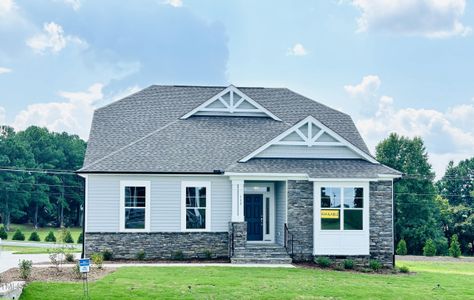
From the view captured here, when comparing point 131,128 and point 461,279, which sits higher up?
point 131,128

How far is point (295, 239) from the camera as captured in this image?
24906mm

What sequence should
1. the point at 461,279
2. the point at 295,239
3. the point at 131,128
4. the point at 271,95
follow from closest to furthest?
the point at 461,279
the point at 295,239
the point at 131,128
the point at 271,95

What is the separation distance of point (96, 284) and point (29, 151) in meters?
58.1

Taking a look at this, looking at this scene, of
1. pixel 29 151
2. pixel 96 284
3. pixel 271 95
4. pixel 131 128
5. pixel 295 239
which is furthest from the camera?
pixel 29 151

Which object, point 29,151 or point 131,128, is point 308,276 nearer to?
point 131,128

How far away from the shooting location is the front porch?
2436cm

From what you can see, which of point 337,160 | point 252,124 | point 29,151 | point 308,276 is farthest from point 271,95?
point 29,151

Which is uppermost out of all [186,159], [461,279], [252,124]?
[252,124]

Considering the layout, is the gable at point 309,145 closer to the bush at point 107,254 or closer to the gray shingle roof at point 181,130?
the gray shingle roof at point 181,130

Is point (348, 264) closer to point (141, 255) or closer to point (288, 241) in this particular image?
point (288, 241)

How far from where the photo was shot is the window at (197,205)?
25.4m

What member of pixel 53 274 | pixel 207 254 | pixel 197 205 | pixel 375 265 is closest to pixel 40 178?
pixel 197 205

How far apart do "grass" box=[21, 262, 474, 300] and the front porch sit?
8.99 feet

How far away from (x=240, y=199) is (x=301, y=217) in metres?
2.50
